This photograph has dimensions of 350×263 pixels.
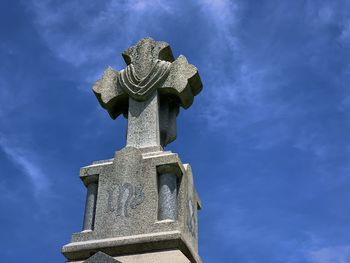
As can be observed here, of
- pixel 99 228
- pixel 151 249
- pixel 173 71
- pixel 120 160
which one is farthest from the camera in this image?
pixel 173 71

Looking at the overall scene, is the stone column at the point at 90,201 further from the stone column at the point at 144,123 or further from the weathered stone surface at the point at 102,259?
the weathered stone surface at the point at 102,259

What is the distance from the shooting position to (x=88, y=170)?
5.92 m

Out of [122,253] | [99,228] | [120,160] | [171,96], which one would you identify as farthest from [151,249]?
[171,96]

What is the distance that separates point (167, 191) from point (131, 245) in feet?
2.38

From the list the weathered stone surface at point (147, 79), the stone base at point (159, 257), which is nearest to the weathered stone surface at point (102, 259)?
the stone base at point (159, 257)

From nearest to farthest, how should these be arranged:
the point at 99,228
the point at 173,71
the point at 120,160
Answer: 1. the point at 99,228
2. the point at 120,160
3. the point at 173,71

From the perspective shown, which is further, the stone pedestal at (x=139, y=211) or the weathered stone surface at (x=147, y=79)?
the weathered stone surface at (x=147, y=79)

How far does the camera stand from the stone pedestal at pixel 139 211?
5105 millimetres

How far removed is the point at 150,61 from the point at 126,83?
0.44 m

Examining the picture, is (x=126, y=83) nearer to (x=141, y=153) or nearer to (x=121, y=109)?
(x=121, y=109)

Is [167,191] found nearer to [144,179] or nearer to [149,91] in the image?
[144,179]

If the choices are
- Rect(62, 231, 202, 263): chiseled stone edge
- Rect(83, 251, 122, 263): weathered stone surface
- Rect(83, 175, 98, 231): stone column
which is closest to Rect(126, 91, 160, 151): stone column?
Rect(83, 175, 98, 231): stone column

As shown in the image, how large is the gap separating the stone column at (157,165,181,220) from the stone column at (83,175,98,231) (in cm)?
80

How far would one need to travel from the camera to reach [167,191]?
18.0 ft
